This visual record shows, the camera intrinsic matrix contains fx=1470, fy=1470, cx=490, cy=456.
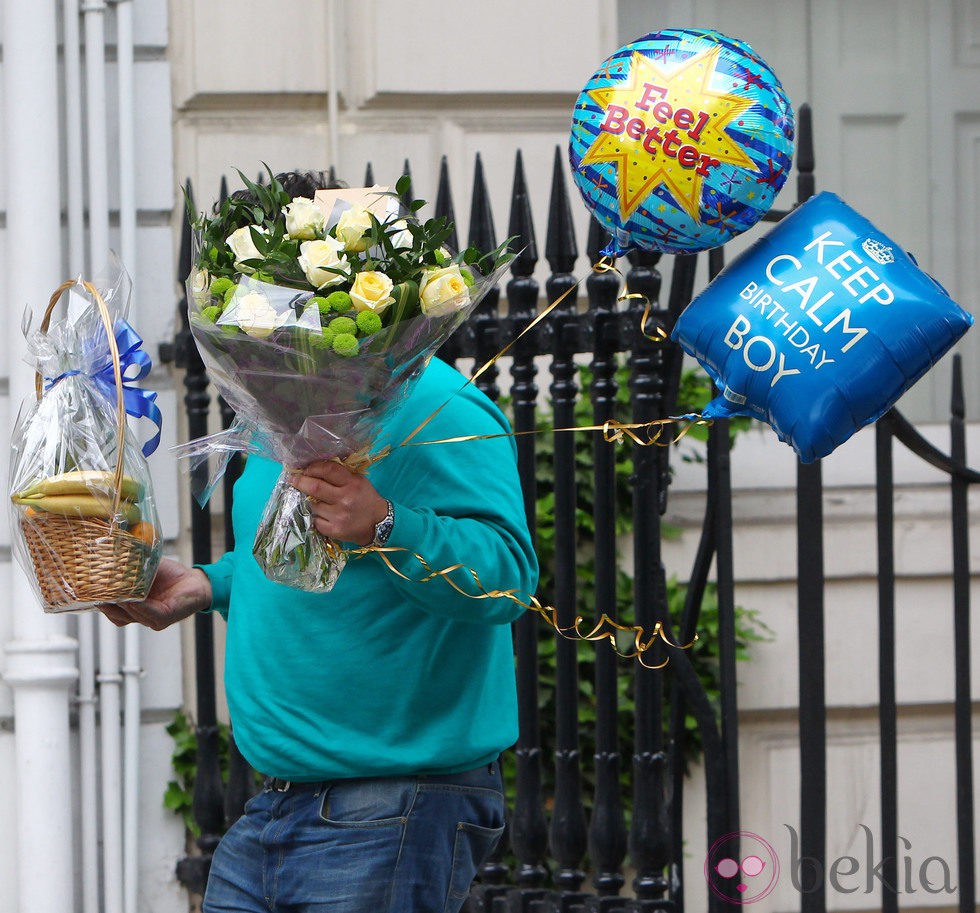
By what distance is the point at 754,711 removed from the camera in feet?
14.2

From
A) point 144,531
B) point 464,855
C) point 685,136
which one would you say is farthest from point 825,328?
point 144,531

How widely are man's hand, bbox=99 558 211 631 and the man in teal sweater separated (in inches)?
9.2

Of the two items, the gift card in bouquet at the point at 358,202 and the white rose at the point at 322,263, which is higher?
the gift card in bouquet at the point at 358,202

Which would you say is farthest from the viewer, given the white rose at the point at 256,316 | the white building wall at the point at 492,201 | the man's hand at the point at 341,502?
the white building wall at the point at 492,201

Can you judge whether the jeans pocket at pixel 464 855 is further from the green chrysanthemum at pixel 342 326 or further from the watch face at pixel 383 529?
the green chrysanthemum at pixel 342 326

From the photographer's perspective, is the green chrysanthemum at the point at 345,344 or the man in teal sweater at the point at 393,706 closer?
the green chrysanthemum at the point at 345,344

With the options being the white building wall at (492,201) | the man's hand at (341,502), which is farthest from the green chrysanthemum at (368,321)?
the white building wall at (492,201)

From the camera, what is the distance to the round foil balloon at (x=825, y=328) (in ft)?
7.58

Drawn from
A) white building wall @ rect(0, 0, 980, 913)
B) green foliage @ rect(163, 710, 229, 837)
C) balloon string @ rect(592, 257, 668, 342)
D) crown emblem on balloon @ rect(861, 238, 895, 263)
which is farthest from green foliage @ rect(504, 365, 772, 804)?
crown emblem on balloon @ rect(861, 238, 895, 263)

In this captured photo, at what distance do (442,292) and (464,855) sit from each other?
0.91m

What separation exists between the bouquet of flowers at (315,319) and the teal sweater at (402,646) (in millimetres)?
142

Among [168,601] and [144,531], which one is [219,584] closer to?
[168,601]

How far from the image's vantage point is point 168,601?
99.6 inches

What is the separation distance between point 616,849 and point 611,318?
126cm
